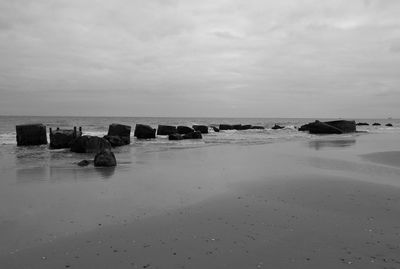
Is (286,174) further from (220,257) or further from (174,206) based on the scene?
(220,257)

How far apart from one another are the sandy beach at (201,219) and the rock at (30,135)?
48.5 ft

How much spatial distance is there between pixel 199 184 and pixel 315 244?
593cm

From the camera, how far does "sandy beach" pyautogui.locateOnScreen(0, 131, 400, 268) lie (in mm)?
5746

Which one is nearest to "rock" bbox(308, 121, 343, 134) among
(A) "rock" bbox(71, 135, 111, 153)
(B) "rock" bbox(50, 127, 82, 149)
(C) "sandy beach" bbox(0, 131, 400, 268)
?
(A) "rock" bbox(71, 135, 111, 153)

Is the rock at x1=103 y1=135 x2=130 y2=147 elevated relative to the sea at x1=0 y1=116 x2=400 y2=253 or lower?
elevated

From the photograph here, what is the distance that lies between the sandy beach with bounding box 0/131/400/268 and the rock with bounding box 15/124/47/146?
48.5ft

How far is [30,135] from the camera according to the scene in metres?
28.1

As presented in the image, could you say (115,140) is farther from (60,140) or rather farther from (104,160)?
(104,160)

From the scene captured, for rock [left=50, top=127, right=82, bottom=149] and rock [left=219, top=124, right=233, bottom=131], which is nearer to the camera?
rock [left=50, top=127, right=82, bottom=149]

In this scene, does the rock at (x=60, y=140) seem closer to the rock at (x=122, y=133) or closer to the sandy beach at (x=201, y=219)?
the rock at (x=122, y=133)

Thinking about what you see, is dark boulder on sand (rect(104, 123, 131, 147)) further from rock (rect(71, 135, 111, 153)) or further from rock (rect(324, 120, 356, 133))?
rock (rect(324, 120, 356, 133))

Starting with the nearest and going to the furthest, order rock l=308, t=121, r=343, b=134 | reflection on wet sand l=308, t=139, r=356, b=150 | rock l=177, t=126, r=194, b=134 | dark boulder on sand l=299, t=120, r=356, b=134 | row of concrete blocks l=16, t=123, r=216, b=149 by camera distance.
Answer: row of concrete blocks l=16, t=123, r=216, b=149, reflection on wet sand l=308, t=139, r=356, b=150, rock l=177, t=126, r=194, b=134, rock l=308, t=121, r=343, b=134, dark boulder on sand l=299, t=120, r=356, b=134

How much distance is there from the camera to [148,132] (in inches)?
1469

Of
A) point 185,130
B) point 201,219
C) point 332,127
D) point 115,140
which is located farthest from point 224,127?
point 201,219
